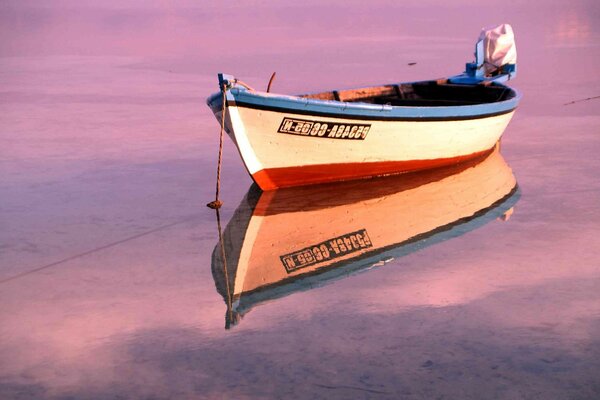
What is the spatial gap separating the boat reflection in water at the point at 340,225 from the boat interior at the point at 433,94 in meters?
2.11

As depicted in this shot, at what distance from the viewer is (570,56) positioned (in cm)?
2683

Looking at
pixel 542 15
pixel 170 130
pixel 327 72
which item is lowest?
pixel 542 15

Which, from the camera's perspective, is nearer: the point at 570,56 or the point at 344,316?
the point at 344,316

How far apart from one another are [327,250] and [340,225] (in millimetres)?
979

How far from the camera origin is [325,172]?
12.0m

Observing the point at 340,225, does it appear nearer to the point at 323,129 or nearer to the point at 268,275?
the point at 323,129

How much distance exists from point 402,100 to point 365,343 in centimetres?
874

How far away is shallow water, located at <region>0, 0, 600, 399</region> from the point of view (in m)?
6.40

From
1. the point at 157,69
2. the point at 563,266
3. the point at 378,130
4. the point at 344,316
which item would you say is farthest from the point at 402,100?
the point at 157,69

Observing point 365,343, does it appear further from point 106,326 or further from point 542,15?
point 542,15

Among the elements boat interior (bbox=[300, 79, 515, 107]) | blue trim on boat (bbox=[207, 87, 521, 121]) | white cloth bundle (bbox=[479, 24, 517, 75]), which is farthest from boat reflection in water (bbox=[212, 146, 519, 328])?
white cloth bundle (bbox=[479, 24, 517, 75])

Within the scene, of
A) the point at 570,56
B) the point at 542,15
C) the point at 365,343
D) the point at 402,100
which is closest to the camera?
the point at 365,343

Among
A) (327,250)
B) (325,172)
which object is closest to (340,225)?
(327,250)

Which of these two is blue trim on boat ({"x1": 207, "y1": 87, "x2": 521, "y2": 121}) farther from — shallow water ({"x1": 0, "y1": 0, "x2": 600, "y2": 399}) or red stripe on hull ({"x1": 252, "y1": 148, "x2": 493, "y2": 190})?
shallow water ({"x1": 0, "y1": 0, "x2": 600, "y2": 399})
